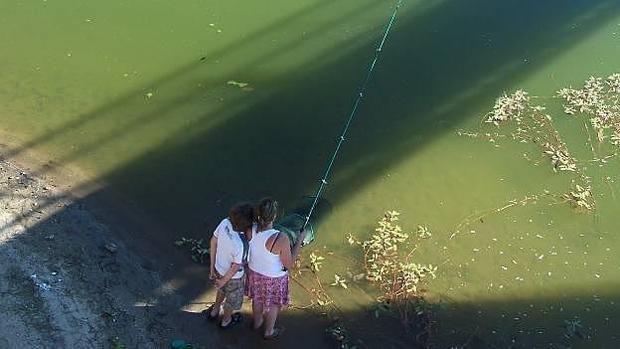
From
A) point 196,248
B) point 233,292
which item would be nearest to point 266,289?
point 233,292

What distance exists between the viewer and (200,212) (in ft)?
22.5

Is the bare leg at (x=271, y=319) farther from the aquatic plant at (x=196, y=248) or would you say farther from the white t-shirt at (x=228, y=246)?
the aquatic plant at (x=196, y=248)

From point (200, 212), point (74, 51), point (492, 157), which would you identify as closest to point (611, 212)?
point (492, 157)

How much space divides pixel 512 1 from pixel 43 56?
6268 mm

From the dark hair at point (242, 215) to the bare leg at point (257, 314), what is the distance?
0.90 metres

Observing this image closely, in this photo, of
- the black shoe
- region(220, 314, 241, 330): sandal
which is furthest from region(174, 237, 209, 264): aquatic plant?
region(220, 314, 241, 330): sandal

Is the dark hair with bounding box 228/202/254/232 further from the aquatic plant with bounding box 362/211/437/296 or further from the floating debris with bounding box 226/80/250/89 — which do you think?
the floating debris with bounding box 226/80/250/89

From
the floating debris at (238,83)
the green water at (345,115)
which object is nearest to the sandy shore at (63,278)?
the green water at (345,115)

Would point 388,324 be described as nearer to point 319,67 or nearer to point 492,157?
point 492,157

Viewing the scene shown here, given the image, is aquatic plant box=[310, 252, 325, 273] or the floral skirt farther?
aquatic plant box=[310, 252, 325, 273]

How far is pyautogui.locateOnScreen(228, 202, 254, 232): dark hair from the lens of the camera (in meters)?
4.59

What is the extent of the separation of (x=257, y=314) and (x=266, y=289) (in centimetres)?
54

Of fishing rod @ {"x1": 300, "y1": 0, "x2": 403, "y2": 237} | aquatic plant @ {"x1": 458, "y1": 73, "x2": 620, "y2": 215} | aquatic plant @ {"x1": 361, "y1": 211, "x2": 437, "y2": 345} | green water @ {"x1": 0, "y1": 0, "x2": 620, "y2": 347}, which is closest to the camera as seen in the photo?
aquatic plant @ {"x1": 361, "y1": 211, "x2": 437, "y2": 345}

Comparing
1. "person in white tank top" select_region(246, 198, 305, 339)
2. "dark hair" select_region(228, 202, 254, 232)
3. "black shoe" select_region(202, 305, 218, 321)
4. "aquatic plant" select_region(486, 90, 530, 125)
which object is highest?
"aquatic plant" select_region(486, 90, 530, 125)
